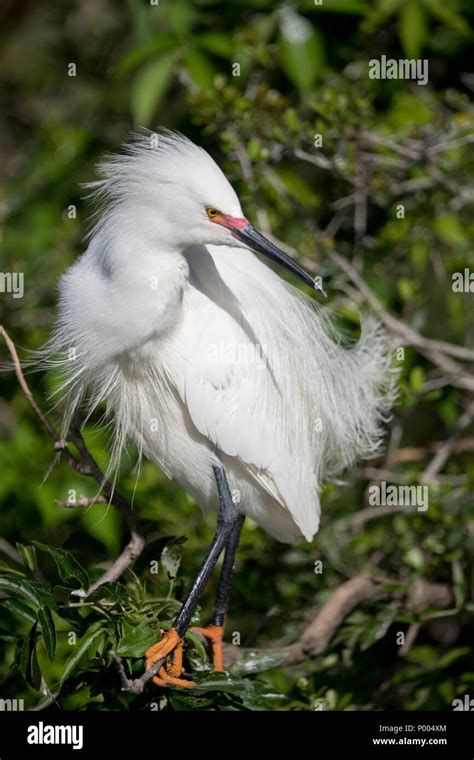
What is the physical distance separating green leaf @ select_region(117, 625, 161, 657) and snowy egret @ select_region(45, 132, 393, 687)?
0.09 m

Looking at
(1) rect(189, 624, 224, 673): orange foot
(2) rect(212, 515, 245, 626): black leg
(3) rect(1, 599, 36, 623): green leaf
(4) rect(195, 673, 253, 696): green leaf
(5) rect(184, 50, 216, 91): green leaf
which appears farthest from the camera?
(5) rect(184, 50, 216, 91): green leaf

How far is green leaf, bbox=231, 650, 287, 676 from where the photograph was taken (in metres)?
2.06

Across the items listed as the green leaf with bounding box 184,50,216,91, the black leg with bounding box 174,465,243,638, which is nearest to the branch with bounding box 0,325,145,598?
the black leg with bounding box 174,465,243,638

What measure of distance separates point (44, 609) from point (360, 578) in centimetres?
108

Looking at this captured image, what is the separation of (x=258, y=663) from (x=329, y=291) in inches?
46.6

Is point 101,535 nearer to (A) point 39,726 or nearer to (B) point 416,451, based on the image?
(A) point 39,726

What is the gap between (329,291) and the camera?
2.85m

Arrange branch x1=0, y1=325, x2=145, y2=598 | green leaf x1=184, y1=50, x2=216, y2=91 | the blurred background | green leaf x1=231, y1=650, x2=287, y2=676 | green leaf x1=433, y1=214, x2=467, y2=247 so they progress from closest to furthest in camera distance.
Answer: branch x1=0, y1=325, x2=145, y2=598, green leaf x1=231, y1=650, x2=287, y2=676, the blurred background, green leaf x1=184, y1=50, x2=216, y2=91, green leaf x1=433, y1=214, x2=467, y2=247

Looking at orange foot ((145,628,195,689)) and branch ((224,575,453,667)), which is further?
branch ((224,575,453,667))

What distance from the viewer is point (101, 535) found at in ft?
8.04

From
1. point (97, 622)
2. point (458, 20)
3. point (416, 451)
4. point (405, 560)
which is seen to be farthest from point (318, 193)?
point (97, 622)

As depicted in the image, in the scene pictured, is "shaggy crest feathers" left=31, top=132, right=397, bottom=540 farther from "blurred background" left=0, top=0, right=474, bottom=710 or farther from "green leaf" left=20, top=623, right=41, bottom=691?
"green leaf" left=20, top=623, right=41, bottom=691

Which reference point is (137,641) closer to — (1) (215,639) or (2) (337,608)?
(1) (215,639)

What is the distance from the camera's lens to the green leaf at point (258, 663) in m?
2.06
